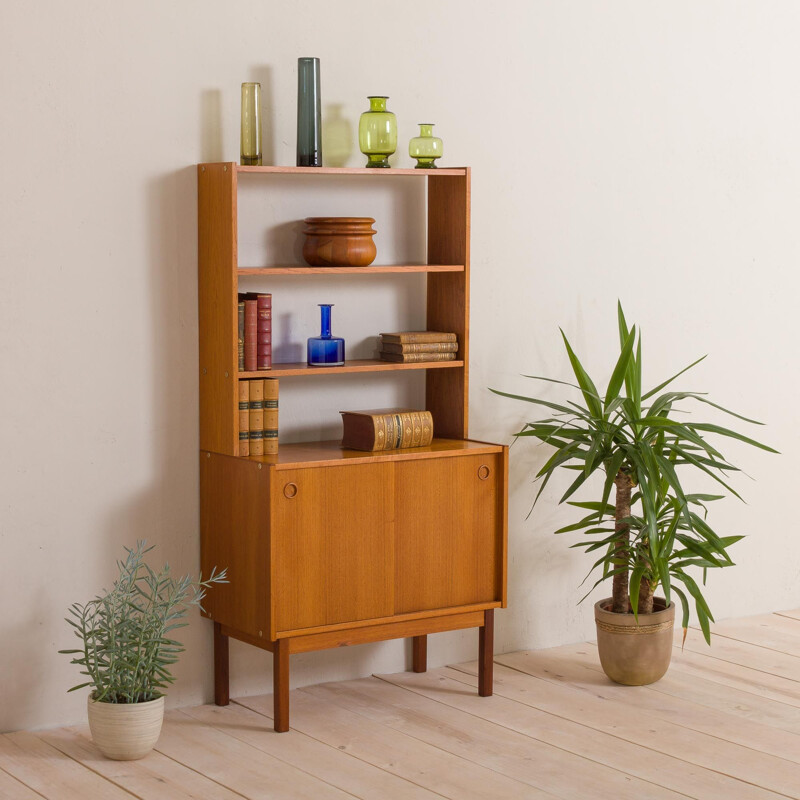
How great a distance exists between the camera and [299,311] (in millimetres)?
4273

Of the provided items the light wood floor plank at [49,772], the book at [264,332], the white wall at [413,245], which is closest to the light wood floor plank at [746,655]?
the white wall at [413,245]

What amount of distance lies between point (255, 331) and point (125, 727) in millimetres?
1210

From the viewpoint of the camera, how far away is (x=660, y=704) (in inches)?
166

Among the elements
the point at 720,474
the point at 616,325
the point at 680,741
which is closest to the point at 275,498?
the point at 680,741

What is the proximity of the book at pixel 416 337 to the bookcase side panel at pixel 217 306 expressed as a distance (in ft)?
1.99

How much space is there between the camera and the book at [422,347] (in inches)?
167

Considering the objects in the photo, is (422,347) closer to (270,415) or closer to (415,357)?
(415,357)

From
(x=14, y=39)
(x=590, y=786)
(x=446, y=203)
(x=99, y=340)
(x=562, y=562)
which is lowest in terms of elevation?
(x=590, y=786)

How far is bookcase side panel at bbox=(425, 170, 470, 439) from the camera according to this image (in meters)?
4.32

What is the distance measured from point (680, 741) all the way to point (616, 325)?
170 centimetres

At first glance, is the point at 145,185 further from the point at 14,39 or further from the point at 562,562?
the point at 562,562

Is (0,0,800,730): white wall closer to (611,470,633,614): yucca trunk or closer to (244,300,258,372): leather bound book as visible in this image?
(244,300,258,372): leather bound book

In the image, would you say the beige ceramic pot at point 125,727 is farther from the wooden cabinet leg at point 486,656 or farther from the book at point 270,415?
the wooden cabinet leg at point 486,656

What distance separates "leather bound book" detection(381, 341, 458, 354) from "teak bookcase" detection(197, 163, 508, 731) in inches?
2.0
